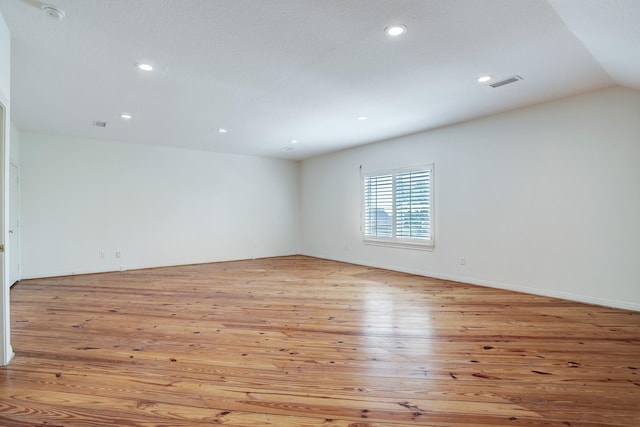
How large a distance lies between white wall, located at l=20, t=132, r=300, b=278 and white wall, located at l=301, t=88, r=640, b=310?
360 centimetres

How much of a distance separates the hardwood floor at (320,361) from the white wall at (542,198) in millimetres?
456

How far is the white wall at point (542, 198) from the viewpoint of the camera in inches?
146

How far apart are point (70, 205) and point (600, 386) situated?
759cm

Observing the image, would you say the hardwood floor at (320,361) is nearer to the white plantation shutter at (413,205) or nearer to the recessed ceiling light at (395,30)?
the white plantation shutter at (413,205)

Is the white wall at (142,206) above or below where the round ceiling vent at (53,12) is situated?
below

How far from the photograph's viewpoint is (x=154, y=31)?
254 centimetres

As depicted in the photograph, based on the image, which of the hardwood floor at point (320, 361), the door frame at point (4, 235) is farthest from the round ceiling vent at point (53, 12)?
the hardwood floor at point (320, 361)

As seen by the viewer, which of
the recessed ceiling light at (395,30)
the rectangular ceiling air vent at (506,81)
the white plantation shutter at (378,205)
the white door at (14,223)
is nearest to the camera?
the recessed ceiling light at (395,30)

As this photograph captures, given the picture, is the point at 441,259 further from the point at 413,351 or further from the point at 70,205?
the point at 70,205

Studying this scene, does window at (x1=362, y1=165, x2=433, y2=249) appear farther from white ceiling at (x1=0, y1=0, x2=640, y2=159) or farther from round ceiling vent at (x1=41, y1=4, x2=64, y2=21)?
round ceiling vent at (x1=41, y1=4, x2=64, y2=21)

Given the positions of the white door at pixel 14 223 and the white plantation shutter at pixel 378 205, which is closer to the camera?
the white door at pixel 14 223

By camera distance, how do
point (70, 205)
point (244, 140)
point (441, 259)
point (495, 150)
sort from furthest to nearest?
point (244, 140)
point (70, 205)
point (441, 259)
point (495, 150)

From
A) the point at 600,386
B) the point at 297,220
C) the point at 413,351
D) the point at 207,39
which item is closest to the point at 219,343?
the point at 413,351

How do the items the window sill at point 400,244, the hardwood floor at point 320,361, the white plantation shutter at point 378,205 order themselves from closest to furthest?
the hardwood floor at point 320,361 < the window sill at point 400,244 < the white plantation shutter at point 378,205
